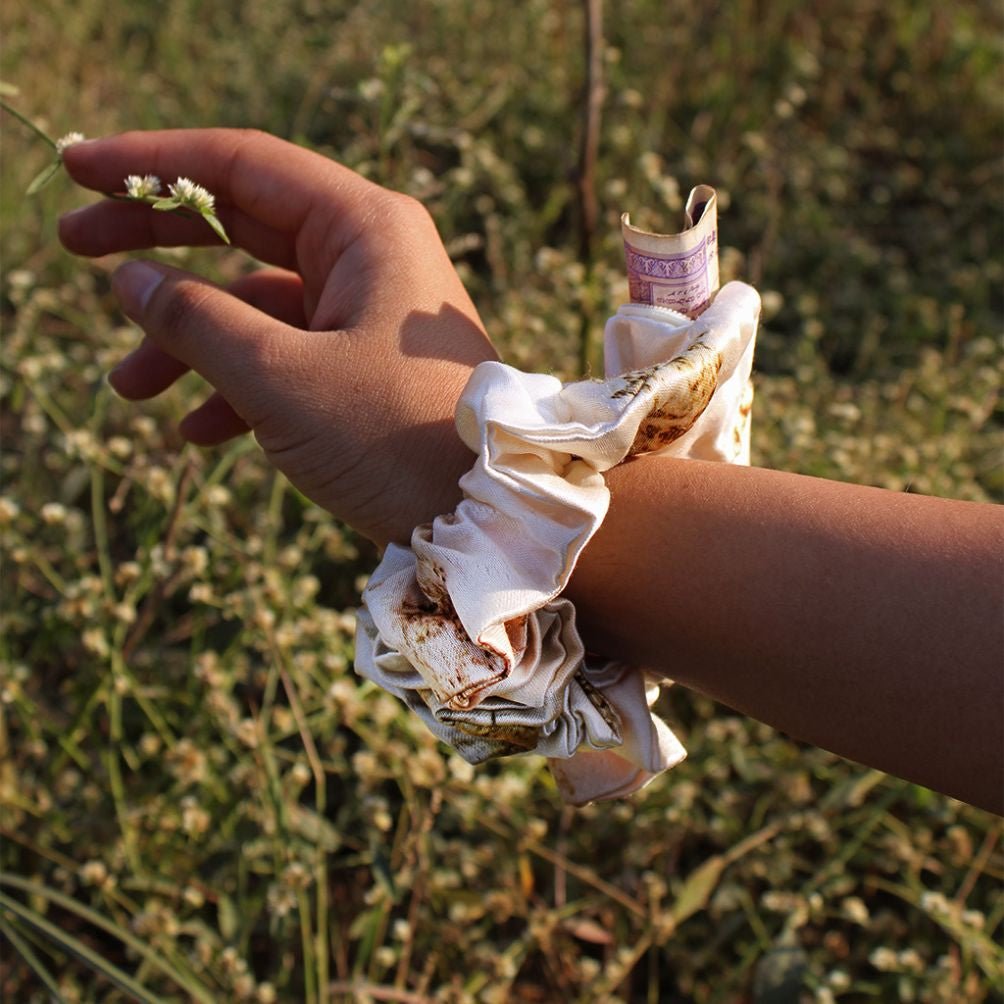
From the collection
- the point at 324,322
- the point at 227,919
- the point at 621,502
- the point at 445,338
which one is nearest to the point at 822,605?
the point at 621,502

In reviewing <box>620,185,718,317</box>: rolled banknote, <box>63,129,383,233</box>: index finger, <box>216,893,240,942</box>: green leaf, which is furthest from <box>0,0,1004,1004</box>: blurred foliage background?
<box>620,185,718,317</box>: rolled banknote

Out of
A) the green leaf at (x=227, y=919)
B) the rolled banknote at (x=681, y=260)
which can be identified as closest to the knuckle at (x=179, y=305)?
the rolled banknote at (x=681, y=260)

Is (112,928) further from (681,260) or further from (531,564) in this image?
(681,260)

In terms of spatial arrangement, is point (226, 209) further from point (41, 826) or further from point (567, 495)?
point (41, 826)

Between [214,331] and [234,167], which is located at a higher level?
[234,167]

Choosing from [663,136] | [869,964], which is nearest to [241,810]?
[869,964]

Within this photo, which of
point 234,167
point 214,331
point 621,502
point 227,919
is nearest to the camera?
point 621,502

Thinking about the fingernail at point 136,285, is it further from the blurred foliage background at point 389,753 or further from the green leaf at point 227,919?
the green leaf at point 227,919

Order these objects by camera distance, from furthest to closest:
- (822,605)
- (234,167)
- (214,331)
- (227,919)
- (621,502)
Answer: (227,919) < (234,167) < (214,331) < (621,502) < (822,605)
